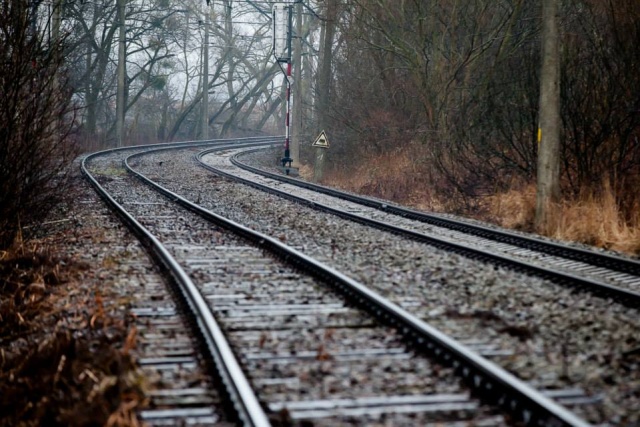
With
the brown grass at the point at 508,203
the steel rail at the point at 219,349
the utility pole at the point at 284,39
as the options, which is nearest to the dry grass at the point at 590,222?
the brown grass at the point at 508,203

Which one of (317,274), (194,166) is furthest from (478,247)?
(194,166)

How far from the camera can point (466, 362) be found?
5051mm

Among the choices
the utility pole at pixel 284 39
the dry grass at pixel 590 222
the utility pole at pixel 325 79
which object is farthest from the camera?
the utility pole at pixel 284 39

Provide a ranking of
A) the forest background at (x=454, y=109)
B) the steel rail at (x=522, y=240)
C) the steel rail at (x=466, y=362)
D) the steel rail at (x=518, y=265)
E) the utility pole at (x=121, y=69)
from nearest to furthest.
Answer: the steel rail at (x=466, y=362) → the steel rail at (x=518, y=265) → the steel rail at (x=522, y=240) → the forest background at (x=454, y=109) → the utility pole at (x=121, y=69)

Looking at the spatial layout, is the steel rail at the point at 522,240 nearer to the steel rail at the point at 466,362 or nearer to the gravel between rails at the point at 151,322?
the steel rail at the point at 466,362

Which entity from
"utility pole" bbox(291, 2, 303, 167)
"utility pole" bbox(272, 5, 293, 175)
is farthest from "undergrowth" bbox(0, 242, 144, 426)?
"utility pole" bbox(291, 2, 303, 167)

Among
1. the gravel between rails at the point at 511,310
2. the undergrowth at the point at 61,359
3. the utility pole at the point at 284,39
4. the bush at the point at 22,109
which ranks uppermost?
the utility pole at the point at 284,39

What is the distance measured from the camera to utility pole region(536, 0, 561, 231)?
1264cm

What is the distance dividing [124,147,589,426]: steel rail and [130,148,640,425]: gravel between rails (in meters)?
0.29

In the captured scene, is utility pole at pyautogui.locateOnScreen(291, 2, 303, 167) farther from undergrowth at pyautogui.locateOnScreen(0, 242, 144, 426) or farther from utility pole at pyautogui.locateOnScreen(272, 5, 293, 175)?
undergrowth at pyautogui.locateOnScreen(0, 242, 144, 426)

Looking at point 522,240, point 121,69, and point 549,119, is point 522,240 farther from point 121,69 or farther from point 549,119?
point 121,69

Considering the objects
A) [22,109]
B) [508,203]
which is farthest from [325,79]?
[22,109]

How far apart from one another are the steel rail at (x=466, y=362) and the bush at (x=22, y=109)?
4333 mm

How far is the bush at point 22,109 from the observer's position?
32.5 ft
